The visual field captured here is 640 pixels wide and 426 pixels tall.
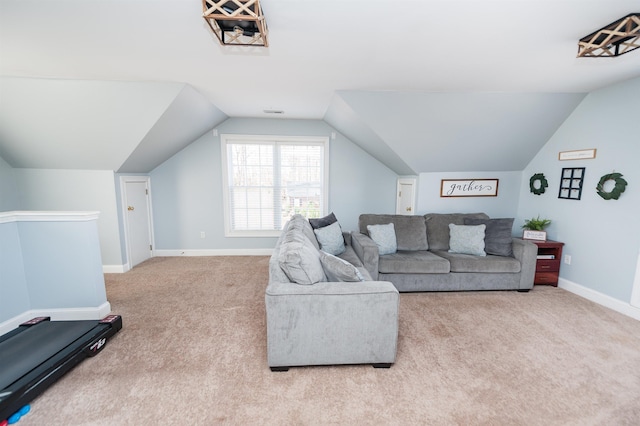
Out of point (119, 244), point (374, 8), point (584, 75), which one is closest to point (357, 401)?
point (374, 8)

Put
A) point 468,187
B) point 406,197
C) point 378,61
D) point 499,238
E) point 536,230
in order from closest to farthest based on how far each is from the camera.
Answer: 1. point 378,61
2. point 499,238
3. point 536,230
4. point 468,187
5. point 406,197

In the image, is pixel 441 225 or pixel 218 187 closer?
pixel 441 225

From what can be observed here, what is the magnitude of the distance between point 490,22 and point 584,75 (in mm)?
1682

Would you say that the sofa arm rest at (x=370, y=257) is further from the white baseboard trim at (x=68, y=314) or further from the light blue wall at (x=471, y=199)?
the white baseboard trim at (x=68, y=314)

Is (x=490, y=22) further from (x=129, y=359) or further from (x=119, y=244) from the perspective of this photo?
(x=119, y=244)

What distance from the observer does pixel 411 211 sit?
424 cm

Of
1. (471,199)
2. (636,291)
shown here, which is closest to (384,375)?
(636,291)

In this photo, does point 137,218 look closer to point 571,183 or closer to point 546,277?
point 546,277

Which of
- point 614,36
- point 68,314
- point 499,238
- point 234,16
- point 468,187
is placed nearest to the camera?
point 234,16

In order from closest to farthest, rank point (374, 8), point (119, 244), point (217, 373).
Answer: point (374, 8) → point (217, 373) → point (119, 244)

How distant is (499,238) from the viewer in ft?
10.9

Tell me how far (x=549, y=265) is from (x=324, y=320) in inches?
129

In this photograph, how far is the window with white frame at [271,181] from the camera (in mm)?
4539

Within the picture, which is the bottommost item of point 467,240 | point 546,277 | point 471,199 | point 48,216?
point 546,277
